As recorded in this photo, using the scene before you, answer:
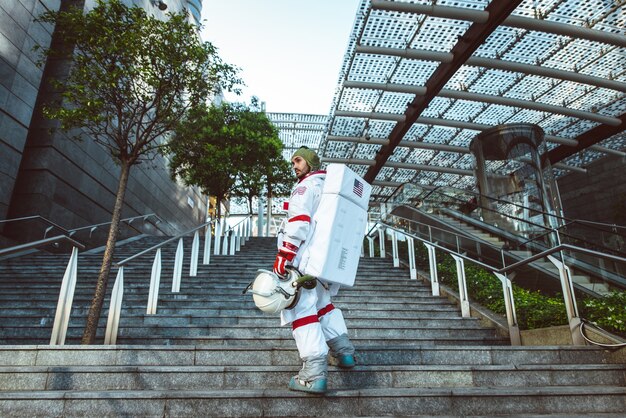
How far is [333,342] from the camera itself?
299cm

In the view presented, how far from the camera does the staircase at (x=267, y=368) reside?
8.57 ft

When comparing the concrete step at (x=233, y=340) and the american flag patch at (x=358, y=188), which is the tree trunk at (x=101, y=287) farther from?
the american flag patch at (x=358, y=188)

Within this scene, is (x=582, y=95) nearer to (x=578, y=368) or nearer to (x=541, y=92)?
(x=541, y=92)

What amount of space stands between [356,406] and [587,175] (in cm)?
1975

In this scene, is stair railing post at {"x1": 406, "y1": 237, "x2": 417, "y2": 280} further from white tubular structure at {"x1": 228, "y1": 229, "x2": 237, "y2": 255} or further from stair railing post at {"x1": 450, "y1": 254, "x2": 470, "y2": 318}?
white tubular structure at {"x1": 228, "y1": 229, "x2": 237, "y2": 255}

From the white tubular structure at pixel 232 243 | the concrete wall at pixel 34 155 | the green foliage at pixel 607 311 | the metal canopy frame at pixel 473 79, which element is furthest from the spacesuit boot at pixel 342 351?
the metal canopy frame at pixel 473 79

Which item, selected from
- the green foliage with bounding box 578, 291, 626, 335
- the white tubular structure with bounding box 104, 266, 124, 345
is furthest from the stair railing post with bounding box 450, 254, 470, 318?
the white tubular structure with bounding box 104, 266, 124, 345

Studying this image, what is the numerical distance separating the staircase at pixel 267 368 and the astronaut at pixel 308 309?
0.14 metres

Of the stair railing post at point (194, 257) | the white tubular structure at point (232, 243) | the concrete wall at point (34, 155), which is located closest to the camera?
the stair railing post at point (194, 257)

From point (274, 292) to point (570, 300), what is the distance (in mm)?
3179

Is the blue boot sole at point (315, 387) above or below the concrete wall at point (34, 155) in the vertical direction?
below

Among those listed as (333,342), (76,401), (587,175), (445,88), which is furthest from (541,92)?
(76,401)

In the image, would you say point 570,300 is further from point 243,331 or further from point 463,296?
point 243,331

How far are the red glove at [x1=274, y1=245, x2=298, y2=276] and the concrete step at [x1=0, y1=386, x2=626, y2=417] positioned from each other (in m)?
0.78
